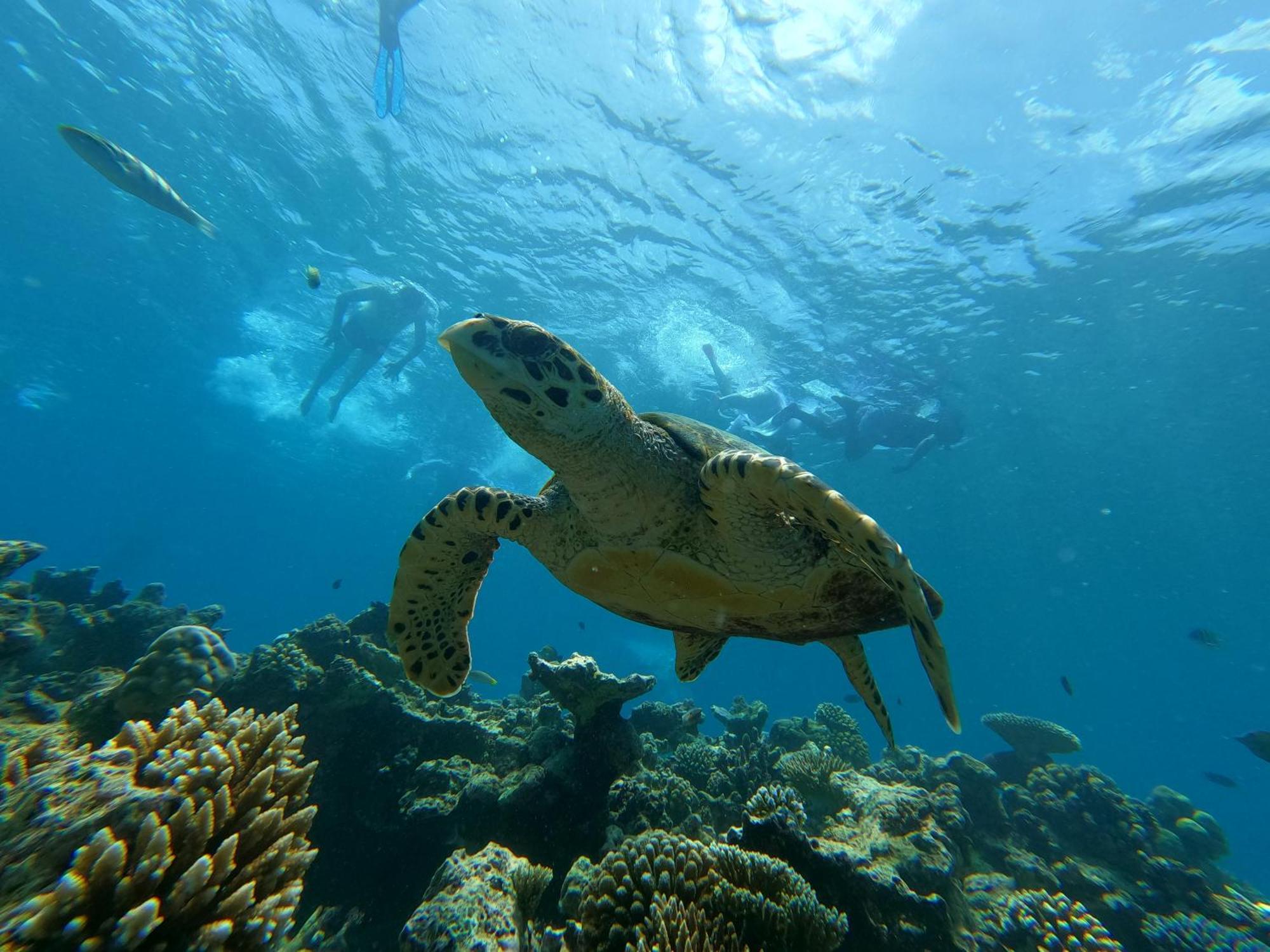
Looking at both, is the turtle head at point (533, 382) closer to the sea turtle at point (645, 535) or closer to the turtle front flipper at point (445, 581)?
the sea turtle at point (645, 535)

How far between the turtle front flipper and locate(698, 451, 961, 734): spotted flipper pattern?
158 centimetres

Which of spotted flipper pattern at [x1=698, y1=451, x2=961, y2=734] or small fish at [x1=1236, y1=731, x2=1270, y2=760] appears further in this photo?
small fish at [x1=1236, y1=731, x2=1270, y2=760]

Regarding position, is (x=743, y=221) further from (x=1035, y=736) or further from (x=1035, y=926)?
(x=1035, y=926)

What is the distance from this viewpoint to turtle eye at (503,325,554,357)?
2648 millimetres

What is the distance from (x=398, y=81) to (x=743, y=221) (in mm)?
9337

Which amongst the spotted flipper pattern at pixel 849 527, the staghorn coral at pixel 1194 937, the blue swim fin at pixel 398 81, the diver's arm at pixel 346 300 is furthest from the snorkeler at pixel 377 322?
the staghorn coral at pixel 1194 937

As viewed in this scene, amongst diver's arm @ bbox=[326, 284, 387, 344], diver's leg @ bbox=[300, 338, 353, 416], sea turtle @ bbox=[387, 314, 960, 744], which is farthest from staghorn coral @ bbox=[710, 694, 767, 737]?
diver's leg @ bbox=[300, 338, 353, 416]

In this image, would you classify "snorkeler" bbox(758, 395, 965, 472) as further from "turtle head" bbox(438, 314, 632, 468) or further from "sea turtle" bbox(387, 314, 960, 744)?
"turtle head" bbox(438, 314, 632, 468)

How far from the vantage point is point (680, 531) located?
11.1 feet

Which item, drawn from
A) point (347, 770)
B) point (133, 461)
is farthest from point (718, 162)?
point (133, 461)

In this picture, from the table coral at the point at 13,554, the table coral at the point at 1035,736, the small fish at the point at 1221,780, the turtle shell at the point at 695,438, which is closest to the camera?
the turtle shell at the point at 695,438

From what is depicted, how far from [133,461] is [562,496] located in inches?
2747

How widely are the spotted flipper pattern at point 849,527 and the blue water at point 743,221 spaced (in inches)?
488

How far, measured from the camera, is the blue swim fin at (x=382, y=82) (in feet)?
39.1
